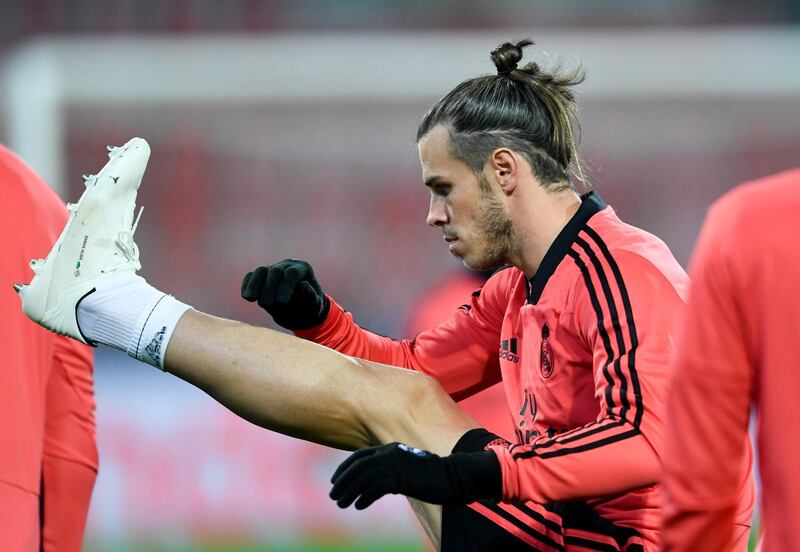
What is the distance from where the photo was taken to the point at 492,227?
7.38 feet

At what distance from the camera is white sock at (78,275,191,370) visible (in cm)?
200


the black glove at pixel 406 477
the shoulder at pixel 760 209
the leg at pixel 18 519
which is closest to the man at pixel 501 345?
the black glove at pixel 406 477

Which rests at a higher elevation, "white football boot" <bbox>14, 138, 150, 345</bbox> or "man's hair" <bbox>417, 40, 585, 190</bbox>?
"man's hair" <bbox>417, 40, 585, 190</bbox>

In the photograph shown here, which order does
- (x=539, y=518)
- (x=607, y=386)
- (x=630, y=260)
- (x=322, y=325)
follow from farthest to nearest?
(x=322, y=325), (x=539, y=518), (x=630, y=260), (x=607, y=386)

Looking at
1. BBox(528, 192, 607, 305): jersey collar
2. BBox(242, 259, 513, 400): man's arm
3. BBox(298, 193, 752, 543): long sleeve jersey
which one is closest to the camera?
BBox(298, 193, 752, 543): long sleeve jersey

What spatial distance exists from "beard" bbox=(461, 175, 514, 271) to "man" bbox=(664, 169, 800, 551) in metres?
1.00

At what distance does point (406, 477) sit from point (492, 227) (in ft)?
2.40

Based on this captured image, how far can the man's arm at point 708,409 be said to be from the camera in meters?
1.19

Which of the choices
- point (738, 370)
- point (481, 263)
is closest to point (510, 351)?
point (481, 263)

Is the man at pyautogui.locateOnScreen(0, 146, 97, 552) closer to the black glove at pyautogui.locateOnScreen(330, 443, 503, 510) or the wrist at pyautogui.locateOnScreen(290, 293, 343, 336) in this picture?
the wrist at pyautogui.locateOnScreen(290, 293, 343, 336)

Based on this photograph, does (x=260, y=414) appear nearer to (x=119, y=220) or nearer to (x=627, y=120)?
(x=119, y=220)

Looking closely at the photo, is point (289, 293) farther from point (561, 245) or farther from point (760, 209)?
point (760, 209)

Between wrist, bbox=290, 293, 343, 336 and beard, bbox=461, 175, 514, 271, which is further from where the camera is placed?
wrist, bbox=290, 293, 343, 336

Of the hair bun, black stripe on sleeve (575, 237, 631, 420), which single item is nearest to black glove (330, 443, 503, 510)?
black stripe on sleeve (575, 237, 631, 420)
